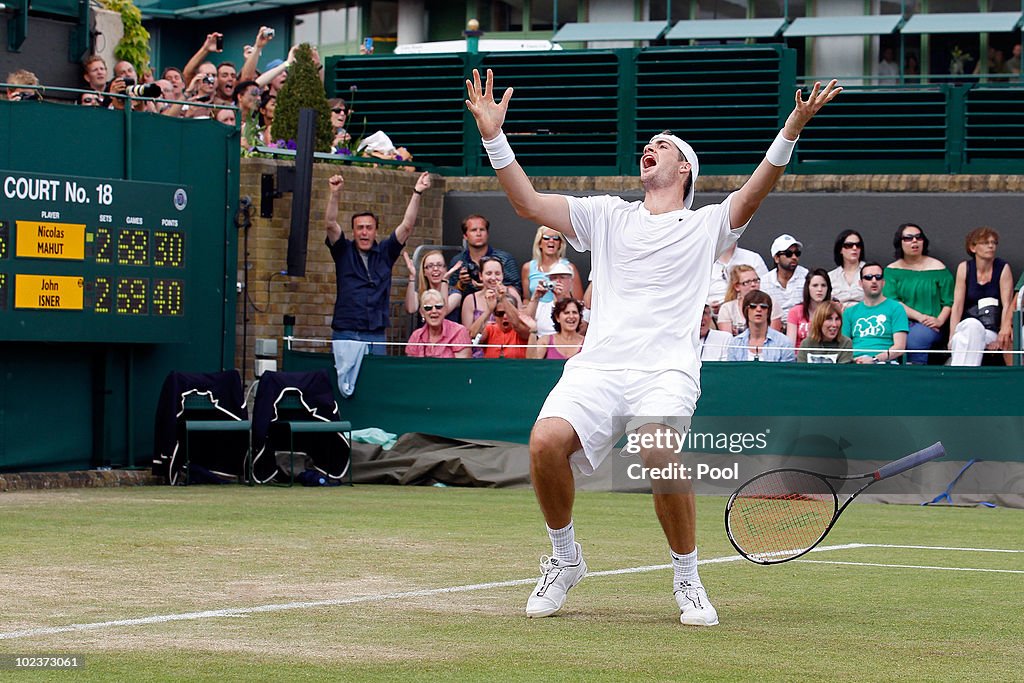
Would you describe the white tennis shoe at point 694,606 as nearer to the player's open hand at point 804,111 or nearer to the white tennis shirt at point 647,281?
the white tennis shirt at point 647,281

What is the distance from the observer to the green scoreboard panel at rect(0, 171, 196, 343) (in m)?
14.5

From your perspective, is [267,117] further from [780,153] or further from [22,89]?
[780,153]

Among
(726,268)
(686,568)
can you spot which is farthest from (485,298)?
(686,568)

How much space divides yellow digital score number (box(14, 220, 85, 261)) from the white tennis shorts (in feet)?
28.2

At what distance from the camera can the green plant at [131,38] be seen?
59.6 feet

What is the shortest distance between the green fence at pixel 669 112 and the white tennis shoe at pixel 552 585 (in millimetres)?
13113

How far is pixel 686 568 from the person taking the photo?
7000 millimetres

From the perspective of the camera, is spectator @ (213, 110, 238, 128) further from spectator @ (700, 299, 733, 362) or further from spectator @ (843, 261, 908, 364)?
spectator @ (843, 261, 908, 364)

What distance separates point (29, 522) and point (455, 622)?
211 inches

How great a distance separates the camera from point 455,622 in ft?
22.4

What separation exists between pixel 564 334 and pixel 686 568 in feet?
29.5

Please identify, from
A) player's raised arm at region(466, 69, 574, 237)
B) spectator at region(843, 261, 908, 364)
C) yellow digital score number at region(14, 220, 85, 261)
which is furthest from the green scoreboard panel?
player's raised arm at region(466, 69, 574, 237)

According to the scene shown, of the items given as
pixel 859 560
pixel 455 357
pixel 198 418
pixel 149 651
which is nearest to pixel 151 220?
pixel 198 418

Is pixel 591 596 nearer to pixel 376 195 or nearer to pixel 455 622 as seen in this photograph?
pixel 455 622
